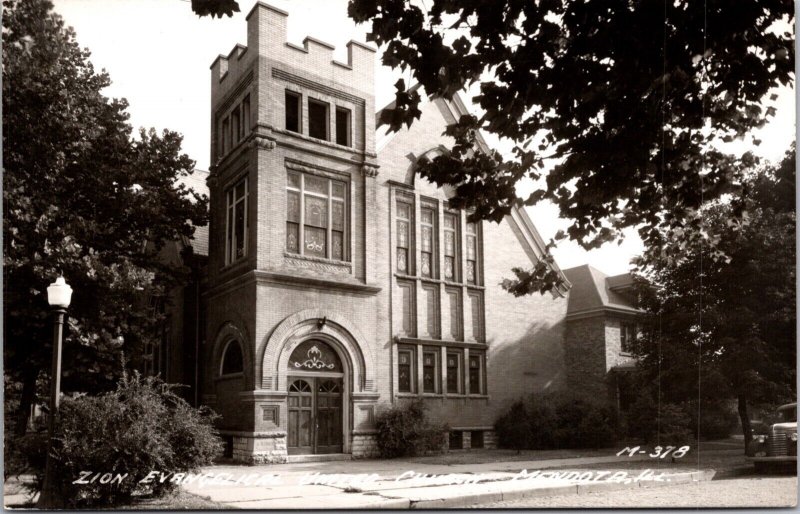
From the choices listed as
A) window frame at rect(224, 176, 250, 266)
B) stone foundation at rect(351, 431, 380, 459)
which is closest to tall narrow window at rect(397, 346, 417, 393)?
stone foundation at rect(351, 431, 380, 459)

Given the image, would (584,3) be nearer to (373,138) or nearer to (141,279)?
(141,279)

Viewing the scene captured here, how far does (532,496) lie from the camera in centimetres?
841

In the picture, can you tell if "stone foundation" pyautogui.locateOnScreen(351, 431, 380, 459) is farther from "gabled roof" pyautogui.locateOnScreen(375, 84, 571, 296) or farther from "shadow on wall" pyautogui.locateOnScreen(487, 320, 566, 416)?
"gabled roof" pyautogui.locateOnScreen(375, 84, 571, 296)

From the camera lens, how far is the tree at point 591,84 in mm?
6836

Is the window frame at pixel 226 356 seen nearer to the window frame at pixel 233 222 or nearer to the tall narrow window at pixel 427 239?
the window frame at pixel 233 222

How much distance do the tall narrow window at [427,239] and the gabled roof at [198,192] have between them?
5.41 metres

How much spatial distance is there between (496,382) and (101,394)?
28.3 ft

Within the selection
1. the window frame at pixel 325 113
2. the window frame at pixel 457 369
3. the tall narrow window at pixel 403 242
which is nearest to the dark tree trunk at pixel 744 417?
the window frame at pixel 457 369

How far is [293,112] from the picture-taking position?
46.9 feet

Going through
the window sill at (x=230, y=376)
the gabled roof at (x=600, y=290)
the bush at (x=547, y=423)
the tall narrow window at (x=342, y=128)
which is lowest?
the bush at (x=547, y=423)

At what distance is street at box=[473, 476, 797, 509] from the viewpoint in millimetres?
7766

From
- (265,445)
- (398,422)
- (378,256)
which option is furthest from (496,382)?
(265,445)

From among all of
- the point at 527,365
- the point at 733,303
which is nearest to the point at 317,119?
the point at 527,365

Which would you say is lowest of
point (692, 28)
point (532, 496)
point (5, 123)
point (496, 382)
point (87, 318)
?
point (532, 496)
